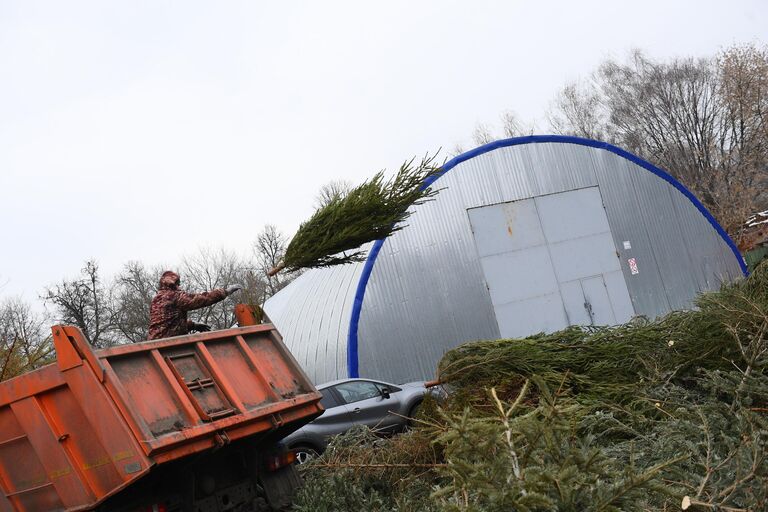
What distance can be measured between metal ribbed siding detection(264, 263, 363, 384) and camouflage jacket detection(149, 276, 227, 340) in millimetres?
8104

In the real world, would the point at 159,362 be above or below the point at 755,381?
above

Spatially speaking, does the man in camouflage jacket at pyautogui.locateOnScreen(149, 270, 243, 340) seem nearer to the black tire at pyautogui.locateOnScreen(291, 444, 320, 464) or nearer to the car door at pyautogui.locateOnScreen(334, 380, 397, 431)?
the black tire at pyautogui.locateOnScreen(291, 444, 320, 464)

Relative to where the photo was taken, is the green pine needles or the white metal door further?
the white metal door

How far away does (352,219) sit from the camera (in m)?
7.95

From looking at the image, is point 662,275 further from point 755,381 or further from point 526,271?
point 755,381

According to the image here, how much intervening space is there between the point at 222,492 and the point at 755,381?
4.31 m

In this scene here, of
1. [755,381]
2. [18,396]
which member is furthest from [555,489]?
[18,396]

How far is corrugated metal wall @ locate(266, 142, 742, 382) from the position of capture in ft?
50.4

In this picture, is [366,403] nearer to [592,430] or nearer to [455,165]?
[592,430]

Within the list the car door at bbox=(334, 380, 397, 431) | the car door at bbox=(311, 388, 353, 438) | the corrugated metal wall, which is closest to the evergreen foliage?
the car door at bbox=(311, 388, 353, 438)

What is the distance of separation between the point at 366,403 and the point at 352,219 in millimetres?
4775

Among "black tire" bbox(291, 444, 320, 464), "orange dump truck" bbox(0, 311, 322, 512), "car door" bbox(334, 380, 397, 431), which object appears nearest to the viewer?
"orange dump truck" bbox(0, 311, 322, 512)

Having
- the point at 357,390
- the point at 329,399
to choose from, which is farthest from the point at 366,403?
the point at 329,399

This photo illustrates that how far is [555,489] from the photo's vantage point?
343cm
